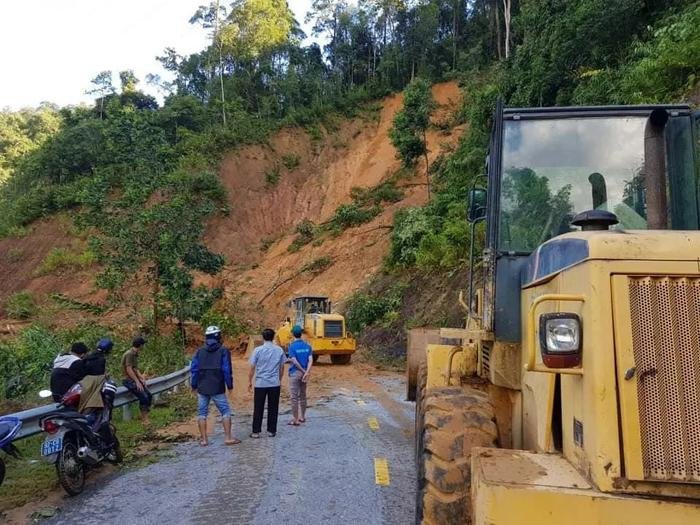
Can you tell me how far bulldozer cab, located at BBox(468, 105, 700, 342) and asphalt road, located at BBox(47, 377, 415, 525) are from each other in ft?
7.38

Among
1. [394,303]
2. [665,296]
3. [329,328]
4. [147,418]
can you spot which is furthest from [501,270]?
[394,303]

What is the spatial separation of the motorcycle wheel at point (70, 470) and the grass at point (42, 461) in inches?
12.1

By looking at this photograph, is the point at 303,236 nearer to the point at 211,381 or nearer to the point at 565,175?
the point at 211,381

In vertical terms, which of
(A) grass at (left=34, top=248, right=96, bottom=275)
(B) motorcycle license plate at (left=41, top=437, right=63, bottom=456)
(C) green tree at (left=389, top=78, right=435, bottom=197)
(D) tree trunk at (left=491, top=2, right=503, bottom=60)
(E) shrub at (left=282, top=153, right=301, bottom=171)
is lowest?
(B) motorcycle license plate at (left=41, top=437, right=63, bottom=456)

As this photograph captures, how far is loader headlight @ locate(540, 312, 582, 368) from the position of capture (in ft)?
9.40

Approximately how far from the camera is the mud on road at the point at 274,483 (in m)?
5.53

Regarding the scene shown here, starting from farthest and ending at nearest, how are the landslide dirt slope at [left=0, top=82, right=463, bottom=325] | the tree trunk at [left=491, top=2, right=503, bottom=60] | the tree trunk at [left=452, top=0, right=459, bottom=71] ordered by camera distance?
the tree trunk at [left=452, top=0, right=459, bottom=71] → the tree trunk at [left=491, top=2, right=503, bottom=60] → the landslide dirt slope at [left=0, top=82, right=463, bottom=325]

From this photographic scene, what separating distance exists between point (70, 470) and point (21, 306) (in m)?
34.4

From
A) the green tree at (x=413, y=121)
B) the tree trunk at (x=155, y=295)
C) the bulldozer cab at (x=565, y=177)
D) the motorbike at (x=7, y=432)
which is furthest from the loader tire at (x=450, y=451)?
the green tree at (x=413, y=121)

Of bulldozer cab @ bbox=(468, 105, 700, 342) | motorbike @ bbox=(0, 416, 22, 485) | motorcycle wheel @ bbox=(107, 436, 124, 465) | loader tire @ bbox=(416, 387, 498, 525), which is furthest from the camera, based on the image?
motorcycle wheel @ bbox=(107, 436, 124, 465)

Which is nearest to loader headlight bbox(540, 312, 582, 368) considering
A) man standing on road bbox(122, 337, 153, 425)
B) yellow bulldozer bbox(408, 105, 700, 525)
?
yellow bulldozer bbox(408, 105, 700, 525)

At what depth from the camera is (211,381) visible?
8.58m

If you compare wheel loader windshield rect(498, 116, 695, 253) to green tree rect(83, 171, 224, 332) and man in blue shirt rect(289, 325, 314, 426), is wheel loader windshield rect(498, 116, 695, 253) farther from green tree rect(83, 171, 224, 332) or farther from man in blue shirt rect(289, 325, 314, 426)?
green tree rect(83, 171, 224, 332)

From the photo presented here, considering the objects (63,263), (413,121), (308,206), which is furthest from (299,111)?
→ (63,263)
